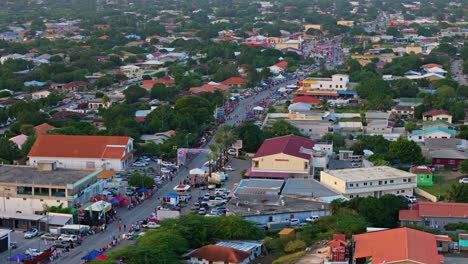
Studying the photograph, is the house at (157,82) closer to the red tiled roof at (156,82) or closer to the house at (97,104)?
the red tiled roof at (156,82)

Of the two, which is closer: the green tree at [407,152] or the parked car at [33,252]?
the parked car at [33,252]

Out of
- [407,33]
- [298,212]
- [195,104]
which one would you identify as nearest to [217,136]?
[195,104]

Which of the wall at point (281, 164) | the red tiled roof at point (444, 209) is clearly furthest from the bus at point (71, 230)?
the red tiled roof at point (444, 209)

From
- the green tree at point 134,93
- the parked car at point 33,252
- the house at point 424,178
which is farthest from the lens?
the green tree at point 134,93

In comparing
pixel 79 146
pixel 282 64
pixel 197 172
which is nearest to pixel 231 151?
pixel 197 172

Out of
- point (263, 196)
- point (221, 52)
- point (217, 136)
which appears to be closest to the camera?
point (263, 196)

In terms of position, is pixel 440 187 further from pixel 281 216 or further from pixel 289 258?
pixel 289 258

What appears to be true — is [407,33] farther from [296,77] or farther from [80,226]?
[80,226]
